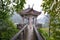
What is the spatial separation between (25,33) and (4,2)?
747 millimetres

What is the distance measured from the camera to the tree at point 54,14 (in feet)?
10.2

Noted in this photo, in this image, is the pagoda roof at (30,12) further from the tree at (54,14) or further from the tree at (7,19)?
the tree at (54,14)

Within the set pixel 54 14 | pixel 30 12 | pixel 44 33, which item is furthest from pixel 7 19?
pixel 54 14

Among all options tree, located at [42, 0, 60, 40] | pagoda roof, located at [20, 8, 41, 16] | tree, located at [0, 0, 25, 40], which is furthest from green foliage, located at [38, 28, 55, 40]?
tree, located at [0, 0, 25, 40]

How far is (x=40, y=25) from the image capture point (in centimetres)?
369

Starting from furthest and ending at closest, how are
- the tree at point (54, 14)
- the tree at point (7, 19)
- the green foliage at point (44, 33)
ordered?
the tree at point (7, 19) < the green foliage at point (44, 33) < the tree at point (54, 14)

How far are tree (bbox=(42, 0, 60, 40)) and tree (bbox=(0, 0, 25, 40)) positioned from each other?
67cm

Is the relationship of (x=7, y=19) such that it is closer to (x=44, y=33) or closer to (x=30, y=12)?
(x=30, y=12)

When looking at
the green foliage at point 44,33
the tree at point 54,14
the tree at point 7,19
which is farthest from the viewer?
the tree at point 7,19

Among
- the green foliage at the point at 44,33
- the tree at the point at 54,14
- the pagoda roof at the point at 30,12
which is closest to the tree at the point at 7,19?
the pagoda roof at the point at 30,12

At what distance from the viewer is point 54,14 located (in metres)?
3.10

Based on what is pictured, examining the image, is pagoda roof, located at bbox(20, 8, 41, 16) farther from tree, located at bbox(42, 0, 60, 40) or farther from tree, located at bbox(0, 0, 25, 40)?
tree, located at bbox(42, 0, 60, 40)

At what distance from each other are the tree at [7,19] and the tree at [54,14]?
2.19 feet

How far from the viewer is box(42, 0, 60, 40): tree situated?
10.2 ft
